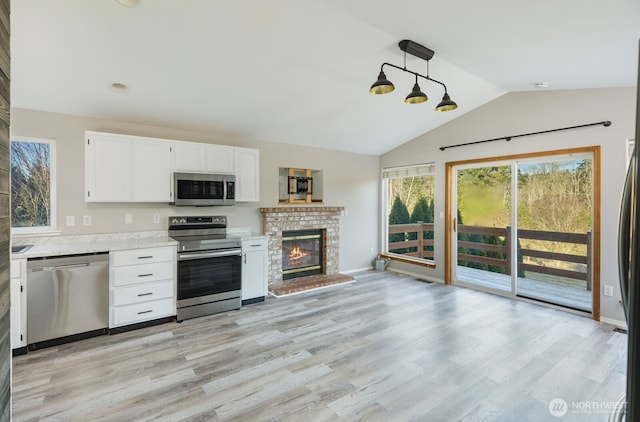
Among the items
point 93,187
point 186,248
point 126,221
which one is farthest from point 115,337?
point 93,187

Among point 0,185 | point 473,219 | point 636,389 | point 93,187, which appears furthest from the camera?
point 473,219

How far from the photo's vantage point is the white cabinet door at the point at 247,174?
4.35 meters

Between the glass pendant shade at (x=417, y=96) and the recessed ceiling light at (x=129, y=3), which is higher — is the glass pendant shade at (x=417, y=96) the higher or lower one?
the lower one

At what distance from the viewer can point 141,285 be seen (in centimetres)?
333

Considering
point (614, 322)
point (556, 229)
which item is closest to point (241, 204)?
point (556, 229)

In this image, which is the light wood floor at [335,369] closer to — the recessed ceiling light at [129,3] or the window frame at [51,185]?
the window frame at [51,185]

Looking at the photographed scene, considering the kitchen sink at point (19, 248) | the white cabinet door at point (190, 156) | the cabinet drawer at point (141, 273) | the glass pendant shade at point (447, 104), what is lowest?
the cabinet drawer at point (141, 273)

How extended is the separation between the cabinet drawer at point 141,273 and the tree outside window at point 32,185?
1.04 metres

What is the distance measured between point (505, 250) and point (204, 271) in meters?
4.31

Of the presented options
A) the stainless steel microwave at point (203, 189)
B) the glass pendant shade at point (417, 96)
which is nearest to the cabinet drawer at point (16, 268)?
the stainless steel microwave at point (203, 189)

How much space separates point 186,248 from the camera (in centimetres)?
358

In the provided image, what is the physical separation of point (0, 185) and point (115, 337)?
2.71 metres

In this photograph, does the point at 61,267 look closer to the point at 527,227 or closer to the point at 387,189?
the point at 387,189

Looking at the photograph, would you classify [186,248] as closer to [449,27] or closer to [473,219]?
[449,27]
